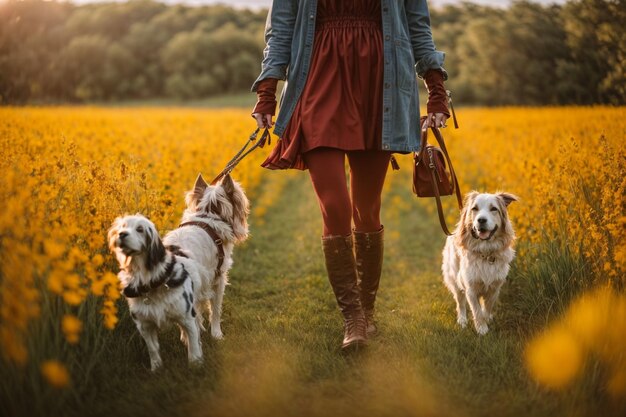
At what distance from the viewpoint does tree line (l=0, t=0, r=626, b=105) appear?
19.1ft

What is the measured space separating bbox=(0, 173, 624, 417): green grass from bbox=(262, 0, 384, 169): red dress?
130 cm

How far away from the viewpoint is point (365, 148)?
3.39m

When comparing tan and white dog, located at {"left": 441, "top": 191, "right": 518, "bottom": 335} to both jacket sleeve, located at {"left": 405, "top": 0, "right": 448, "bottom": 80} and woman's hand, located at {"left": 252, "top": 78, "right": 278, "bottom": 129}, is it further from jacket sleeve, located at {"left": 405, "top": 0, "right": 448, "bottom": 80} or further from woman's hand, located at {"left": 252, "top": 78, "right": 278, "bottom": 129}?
woman's hand, located at {"left": 252, "top": 78, "right": 278, "bottom": 129}

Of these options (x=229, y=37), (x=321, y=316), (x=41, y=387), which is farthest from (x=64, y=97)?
(x=229, y=37)

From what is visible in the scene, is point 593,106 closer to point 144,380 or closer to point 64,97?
point 144,380

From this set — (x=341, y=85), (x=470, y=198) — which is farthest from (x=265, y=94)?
(x=470, y=198)

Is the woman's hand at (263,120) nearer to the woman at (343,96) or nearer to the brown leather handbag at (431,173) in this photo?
the woman at (343,96)

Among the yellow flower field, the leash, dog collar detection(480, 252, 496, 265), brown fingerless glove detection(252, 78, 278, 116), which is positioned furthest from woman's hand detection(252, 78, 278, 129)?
dog collar detection(480, 252, 496, 265)

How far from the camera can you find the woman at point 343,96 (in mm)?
3285

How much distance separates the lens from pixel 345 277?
349cm

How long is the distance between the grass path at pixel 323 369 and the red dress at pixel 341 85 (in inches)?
51.1

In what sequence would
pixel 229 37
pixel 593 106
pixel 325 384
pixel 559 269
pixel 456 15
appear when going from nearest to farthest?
pixel 325 384 → pixel 559 269 → pixel 593 106 → pixel 456 15 → pixel 229 37

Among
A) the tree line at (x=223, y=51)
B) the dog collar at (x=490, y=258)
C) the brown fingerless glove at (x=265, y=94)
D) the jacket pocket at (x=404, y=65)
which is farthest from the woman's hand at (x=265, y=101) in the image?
the tree line at (x=223, y=51)

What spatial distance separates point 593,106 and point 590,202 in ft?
6.90
